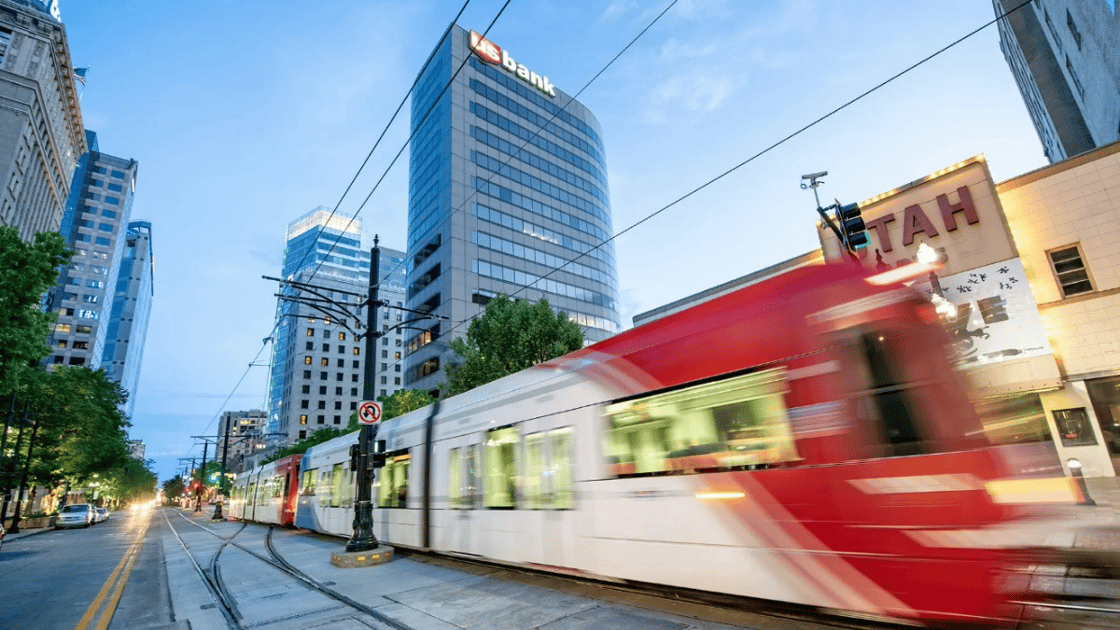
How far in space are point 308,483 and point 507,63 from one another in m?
61.8

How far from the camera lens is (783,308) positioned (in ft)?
17.1

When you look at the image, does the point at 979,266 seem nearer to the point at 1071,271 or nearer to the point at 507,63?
the point at 1071,271

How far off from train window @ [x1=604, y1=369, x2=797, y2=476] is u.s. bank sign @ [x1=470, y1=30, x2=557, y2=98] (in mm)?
66319

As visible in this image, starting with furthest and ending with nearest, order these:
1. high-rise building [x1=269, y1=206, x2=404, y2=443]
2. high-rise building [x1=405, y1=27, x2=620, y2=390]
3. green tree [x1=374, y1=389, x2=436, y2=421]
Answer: high-rise building [x1=269, y1=206, x2=404, y2=443], high-rise building [x1=405, y1=27, x2=620, y2=390], green tree [x1=374, y1=389, x2=436, y2=421]

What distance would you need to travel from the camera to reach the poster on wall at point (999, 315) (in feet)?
48.8

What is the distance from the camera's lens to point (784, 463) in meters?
4.93

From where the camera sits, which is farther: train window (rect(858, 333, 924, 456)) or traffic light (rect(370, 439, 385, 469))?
traffic light (rect(370, 439, 385, 469))

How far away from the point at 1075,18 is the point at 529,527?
34810 millimetres

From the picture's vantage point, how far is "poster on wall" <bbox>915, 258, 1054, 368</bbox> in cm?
1488

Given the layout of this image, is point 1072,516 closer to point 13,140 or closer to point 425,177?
point 425,177

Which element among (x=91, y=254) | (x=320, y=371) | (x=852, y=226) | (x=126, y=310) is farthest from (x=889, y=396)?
(x=126, y=310)

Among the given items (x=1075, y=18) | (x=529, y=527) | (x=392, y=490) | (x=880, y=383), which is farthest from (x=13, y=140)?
(x=1075, y=18)

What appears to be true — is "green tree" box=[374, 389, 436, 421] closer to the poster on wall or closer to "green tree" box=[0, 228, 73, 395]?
"green tree" box=[0, 228, 73, 395]

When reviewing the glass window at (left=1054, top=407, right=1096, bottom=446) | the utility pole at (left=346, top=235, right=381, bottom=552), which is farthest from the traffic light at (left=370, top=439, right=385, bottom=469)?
the glass window at (left=1054, top=407, right=1096, bottom=446)
